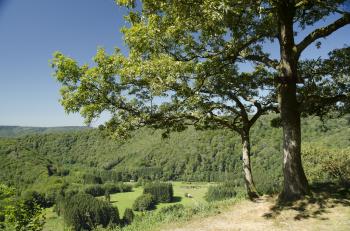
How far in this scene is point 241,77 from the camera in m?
15.9

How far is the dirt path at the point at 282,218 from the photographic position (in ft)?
38.7

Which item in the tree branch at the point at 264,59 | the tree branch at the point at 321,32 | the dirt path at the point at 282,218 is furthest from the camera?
the tree branch at the point at 264,59

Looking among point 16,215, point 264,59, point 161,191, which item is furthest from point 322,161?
point 161,191

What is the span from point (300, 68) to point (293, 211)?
7712 mm

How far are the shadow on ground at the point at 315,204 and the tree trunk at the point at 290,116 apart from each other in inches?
21.7

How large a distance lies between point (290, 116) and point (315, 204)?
3752 millimetres

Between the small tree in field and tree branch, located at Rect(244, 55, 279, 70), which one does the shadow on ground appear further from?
tree branch, located at Rect(244, 55, 279, 70)

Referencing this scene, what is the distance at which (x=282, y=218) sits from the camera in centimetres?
1273

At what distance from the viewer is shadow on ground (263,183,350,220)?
12759 mm

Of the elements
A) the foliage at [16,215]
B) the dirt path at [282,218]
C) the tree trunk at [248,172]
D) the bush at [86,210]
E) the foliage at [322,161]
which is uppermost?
the foliage at [322,161]

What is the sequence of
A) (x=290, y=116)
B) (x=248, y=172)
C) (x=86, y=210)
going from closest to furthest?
(x=290, y=116) < (x=248, y=172) < (x=86, y=210)

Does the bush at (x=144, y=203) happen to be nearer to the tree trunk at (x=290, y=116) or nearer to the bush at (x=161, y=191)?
the bush at (x=161, y=191)

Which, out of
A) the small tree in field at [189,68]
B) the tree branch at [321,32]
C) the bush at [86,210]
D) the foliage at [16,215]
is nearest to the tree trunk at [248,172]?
the small tree in field at [189,68]

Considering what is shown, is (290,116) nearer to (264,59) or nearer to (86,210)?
(264,59)
